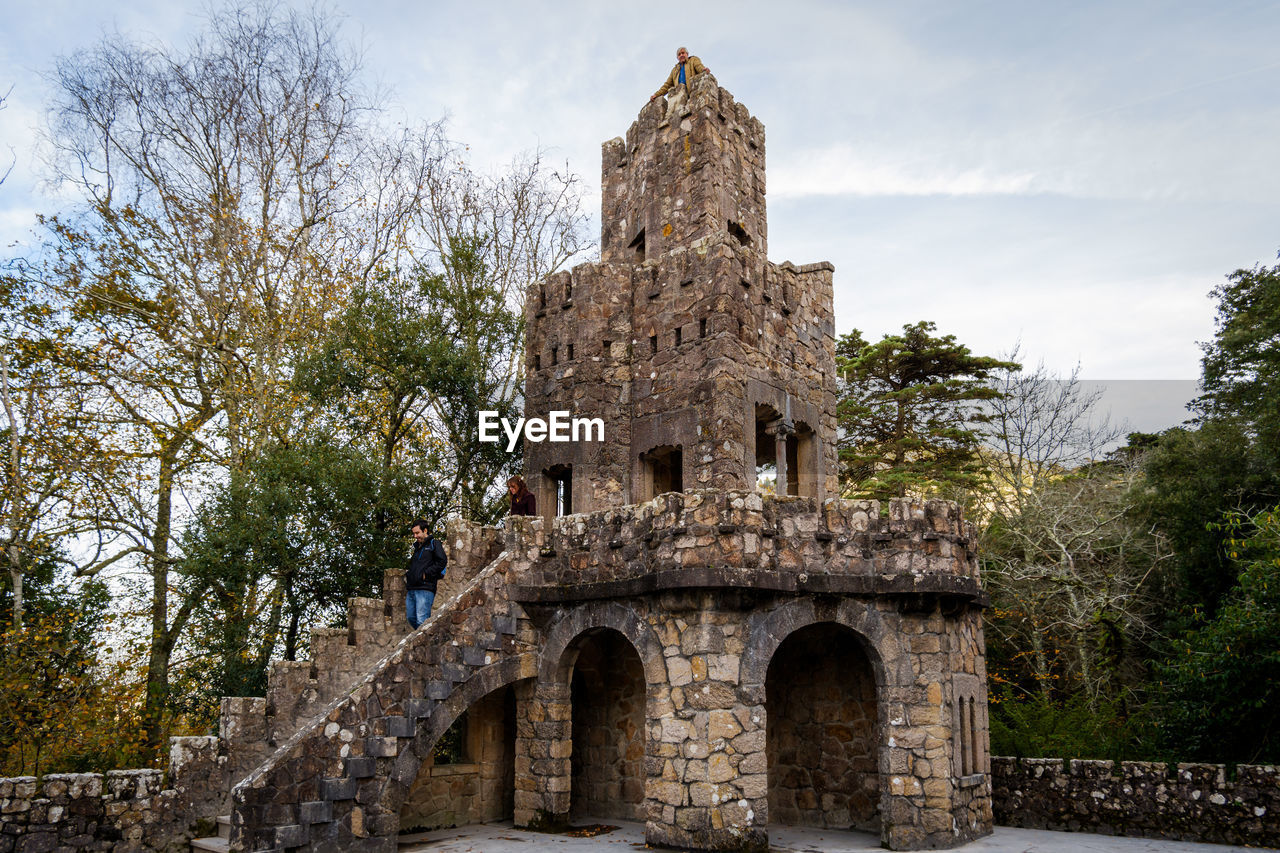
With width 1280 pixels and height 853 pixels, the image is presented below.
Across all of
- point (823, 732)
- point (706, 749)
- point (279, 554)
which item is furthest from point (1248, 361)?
point (279, 554)

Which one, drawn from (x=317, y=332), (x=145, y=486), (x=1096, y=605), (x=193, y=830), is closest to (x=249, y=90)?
(x=317, y=332)

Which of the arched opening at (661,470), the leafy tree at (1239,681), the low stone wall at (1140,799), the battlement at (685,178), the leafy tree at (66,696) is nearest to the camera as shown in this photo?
the low stone wall at (1140,799)

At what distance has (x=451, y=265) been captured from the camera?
63.4ft

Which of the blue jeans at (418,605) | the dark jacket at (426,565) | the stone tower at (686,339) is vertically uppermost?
the stone tower at (686,339)

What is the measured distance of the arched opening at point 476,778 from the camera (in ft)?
38.3

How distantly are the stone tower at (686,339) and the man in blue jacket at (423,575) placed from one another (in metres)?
3.02

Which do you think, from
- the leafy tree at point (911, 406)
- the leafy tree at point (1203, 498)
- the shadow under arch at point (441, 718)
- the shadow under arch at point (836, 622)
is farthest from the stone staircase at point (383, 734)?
the leafy tree at point (911, 406)

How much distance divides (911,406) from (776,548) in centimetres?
1711

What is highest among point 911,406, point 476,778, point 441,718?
point 911,406

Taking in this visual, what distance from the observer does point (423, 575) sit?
38.0 ft

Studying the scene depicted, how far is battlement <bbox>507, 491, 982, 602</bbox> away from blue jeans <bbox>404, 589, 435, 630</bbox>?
1.62 m

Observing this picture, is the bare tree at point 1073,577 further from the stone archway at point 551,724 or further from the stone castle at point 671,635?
the stone archway at point 551,724

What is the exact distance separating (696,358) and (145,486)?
35.4 ft

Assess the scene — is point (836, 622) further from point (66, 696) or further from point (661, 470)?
point (66, 696)
